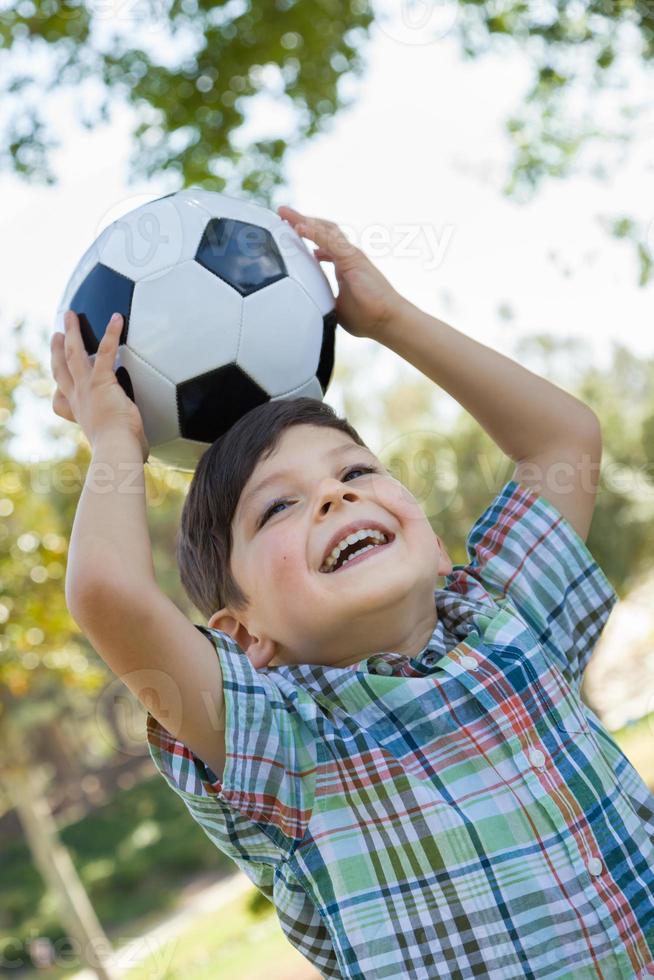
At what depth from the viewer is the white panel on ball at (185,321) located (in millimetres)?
2246

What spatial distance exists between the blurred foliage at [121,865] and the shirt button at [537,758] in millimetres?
10931

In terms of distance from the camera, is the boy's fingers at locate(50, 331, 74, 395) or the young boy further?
the boy's fingers at locate(50, 331, 74, 395)

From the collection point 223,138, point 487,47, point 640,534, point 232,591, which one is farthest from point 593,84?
point 640,534

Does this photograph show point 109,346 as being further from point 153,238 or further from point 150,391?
point 153,238

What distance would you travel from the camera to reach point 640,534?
14664 mm

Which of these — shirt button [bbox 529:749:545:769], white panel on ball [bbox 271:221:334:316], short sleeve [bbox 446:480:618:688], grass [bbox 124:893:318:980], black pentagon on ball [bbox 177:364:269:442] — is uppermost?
white panel on ball [bbox 271:221:334:316]

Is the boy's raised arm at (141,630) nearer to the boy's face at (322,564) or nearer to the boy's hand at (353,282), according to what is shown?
the boy's face at (322,564)

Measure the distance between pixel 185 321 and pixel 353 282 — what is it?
18.9 inches

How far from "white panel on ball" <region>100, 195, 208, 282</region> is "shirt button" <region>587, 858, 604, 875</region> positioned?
60.4 inches

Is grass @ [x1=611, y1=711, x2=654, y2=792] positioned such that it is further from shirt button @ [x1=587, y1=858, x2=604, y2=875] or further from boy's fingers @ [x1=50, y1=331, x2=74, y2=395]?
boy's fingers @ [x1=50, y1=331, x2=74, y2=395]

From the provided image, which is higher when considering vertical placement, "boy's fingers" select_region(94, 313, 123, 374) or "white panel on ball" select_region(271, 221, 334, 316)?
"white panel on ball" select_region(271, 221, 334, 316)

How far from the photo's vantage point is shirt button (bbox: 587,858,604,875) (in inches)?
69.2

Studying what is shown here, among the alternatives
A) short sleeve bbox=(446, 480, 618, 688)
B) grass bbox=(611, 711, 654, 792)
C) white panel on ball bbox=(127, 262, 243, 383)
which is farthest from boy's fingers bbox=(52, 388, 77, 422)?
grass bbox=(611, 711, 654, 792)

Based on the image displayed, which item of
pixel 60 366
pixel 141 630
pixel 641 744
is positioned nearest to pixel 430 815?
pixel 141 630
